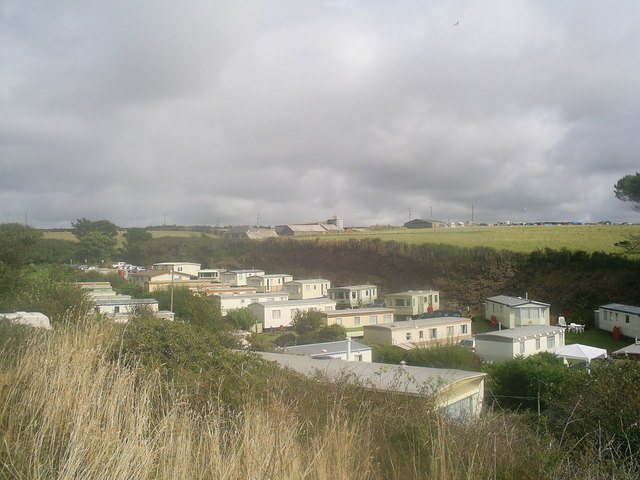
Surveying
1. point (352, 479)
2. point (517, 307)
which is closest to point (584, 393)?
point (352, 479)

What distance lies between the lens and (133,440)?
6.43 feet

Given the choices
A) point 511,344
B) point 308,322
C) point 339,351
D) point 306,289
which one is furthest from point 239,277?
point 339,351

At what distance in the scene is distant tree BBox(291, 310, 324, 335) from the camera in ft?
64.0

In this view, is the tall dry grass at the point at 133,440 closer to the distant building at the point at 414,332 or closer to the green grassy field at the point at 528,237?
the distant building at the point at 414,332

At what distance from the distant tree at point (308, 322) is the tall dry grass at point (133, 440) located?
16.8 m

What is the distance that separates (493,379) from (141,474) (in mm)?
9666

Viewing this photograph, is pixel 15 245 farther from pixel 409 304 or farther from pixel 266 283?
pixel 266 283

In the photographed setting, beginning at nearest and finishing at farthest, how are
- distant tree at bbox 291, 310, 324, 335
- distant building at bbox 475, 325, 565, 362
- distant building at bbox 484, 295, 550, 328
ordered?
distant building at bbox 475, 325, 565, 362, distant tree at bbox 291, 310, 324, 335, distant building at bbox 484, 295, 550, 328

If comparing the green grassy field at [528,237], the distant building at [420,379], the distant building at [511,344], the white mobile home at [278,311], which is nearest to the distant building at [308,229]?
the green grassy field at [528,237]

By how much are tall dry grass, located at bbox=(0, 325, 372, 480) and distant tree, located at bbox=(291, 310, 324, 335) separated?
16760 millimetres

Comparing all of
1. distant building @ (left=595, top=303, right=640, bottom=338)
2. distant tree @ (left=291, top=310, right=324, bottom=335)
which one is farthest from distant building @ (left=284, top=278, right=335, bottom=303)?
distant building @ (left=595, top=303, right=640, bottom=338)

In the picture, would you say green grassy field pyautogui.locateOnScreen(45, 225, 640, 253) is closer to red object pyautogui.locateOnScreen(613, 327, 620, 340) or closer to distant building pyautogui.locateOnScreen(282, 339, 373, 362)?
red object pyautogui.locateOnScreen(613, 327, 620, 340)

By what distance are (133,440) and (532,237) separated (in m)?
34.3

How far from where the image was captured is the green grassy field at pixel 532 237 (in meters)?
28.7
